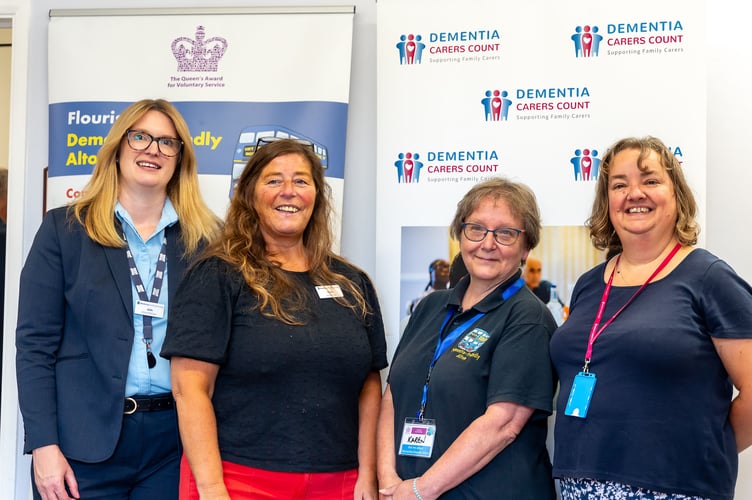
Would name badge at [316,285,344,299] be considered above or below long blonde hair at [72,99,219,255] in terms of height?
below

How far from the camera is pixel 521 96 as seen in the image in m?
2.85

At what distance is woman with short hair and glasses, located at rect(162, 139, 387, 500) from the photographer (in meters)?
2.01

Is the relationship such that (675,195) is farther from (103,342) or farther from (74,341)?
(74,341)

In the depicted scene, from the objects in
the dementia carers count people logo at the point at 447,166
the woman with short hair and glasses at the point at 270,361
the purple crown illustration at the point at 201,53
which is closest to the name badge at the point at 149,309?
the woman with short hair and glasses at the point at 270,361

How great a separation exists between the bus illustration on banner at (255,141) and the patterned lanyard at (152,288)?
2.45 ft

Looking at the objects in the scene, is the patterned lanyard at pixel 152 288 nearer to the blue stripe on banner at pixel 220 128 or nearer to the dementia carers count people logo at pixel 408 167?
the blue stripe on banner at pixel 220 128

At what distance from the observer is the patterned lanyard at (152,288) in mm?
2209

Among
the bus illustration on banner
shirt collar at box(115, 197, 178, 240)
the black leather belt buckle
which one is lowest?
the black leather belt buckle

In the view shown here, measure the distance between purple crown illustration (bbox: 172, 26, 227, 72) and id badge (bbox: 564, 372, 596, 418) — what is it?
6.22 ft

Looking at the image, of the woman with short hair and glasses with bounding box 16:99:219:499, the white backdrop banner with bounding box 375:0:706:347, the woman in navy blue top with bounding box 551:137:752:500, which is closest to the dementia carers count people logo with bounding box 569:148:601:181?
the white backdrop banner with bounding box 375:0:706:347

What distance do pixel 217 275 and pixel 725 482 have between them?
139 centimetres

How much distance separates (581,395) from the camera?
1.92 meters

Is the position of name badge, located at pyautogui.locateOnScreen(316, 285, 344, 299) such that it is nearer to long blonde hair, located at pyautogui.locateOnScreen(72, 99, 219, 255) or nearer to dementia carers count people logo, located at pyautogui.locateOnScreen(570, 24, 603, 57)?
long blonde hair, located at pyautogui.locateOnScreen(72, 99, 219, 255)

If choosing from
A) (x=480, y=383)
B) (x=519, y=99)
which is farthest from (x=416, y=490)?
(x=519, y=99)
